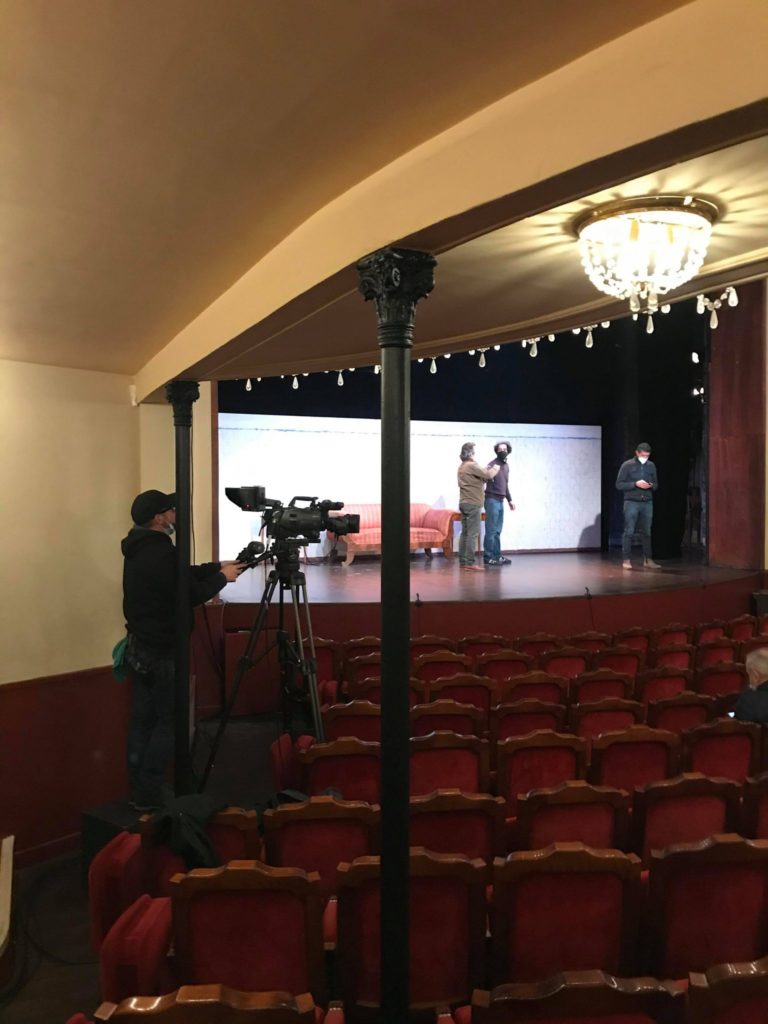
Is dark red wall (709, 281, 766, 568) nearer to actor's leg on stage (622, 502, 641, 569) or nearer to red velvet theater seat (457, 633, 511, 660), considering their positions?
actor's leg on stage (622, 502, 641, 569)

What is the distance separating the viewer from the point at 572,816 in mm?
2283

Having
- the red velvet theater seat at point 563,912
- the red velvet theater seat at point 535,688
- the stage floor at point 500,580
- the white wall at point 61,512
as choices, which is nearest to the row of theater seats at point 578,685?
the red velvet theater seat at point 535,688

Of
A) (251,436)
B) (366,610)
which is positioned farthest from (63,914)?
(251,436)

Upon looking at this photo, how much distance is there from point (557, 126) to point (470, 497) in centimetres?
674

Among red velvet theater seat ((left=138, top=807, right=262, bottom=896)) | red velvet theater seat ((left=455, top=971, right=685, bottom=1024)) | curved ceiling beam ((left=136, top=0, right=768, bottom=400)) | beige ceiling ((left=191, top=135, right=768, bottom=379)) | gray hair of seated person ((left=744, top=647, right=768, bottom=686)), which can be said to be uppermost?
beige ceiling ((left=191, top=135, right=768, bottom=379))

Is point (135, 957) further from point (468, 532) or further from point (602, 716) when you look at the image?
point (468, 532)

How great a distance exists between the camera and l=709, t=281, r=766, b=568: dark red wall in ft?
27.1

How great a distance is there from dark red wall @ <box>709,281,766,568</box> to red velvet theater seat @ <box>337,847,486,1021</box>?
287 inches

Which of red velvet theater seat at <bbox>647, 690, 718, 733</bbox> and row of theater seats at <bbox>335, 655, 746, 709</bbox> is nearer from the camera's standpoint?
red velvet theater seat at <bbox>647, 690, 718, 733</bbox>

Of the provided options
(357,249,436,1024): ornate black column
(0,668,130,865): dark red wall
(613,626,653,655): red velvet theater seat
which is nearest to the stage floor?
(613,626,653,655): red velvet theater seat

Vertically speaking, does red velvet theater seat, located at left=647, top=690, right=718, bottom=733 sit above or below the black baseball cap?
below

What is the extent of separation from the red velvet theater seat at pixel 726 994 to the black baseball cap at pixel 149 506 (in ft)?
9.74

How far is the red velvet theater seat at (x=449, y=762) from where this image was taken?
2812 millimetres

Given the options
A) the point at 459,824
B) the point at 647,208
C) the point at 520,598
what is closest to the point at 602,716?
the point at 459,824
